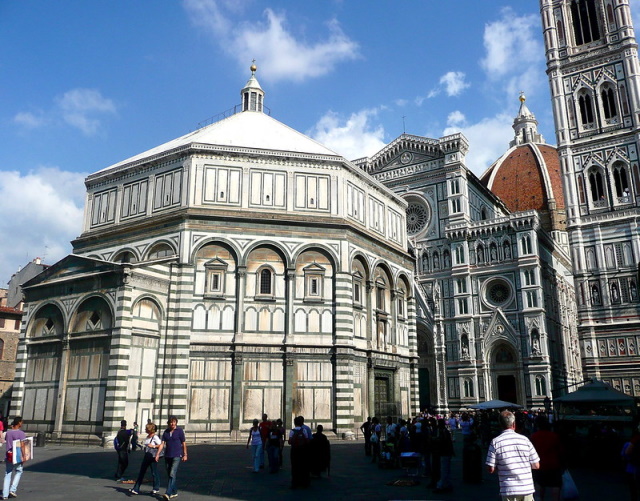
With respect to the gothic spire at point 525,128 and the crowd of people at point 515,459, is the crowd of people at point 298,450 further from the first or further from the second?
the gothic spire at point 525,128

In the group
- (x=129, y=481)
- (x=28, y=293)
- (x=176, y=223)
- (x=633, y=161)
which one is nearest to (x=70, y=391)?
(x=28, y=293)

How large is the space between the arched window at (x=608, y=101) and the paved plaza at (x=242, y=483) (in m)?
47.8

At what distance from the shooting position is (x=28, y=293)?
2711 cm

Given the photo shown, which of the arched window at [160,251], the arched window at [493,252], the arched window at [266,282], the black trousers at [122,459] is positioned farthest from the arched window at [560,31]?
the black trousers at [122,459]

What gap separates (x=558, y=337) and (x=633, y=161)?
17.8m

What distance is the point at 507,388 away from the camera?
51125mm

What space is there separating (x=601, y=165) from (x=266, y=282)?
40.7m

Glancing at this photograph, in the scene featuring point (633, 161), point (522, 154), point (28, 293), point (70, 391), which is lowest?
point (70, 391)

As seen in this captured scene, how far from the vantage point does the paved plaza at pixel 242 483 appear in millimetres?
11594

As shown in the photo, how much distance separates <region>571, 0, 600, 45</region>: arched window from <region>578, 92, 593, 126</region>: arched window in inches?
251

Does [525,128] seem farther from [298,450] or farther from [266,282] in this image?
[298,450]

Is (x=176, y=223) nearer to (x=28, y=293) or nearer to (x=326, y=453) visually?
(x=28, y=293)

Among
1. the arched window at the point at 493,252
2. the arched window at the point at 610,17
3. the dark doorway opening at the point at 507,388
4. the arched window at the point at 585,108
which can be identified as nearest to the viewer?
the dark doorway opening at the point at 507,388

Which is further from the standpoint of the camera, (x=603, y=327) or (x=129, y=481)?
(x=603, y=327)
